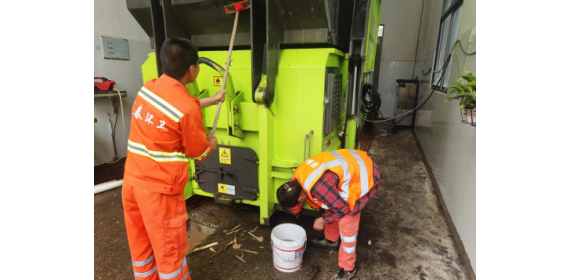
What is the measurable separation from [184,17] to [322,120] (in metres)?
1.55

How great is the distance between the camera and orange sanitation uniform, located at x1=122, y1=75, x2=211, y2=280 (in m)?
1.46

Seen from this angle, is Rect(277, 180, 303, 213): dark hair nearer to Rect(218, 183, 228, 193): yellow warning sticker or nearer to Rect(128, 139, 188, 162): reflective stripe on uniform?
Rect(128, 139, 188, 162): reflective stripe on uniform

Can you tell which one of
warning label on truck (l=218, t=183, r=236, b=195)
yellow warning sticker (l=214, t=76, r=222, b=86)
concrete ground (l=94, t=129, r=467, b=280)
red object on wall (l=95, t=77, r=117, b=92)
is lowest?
concrete ground (l=94, t=129, r=467, b=280)

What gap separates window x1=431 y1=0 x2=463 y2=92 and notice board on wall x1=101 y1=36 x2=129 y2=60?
184 inches

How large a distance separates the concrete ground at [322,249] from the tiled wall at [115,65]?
1074mm

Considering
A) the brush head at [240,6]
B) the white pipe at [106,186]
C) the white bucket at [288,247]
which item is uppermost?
the brush head at [240,6]

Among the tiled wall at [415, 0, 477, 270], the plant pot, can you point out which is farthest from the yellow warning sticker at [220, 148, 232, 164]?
the tiled wall at [415, 0, 477, 270]

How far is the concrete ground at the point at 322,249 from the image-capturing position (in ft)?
6.96

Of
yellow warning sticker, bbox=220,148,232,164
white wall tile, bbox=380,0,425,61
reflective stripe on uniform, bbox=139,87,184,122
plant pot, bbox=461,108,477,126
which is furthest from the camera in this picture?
white wall tile, bbox=380,0,425,61

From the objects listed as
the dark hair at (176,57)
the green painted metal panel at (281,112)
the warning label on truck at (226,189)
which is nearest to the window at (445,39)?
the green painted metal panel at (281,112)

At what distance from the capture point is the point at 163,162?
59.2 inches

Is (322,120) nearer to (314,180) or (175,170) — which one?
(314,180)

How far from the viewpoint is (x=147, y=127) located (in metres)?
1.47

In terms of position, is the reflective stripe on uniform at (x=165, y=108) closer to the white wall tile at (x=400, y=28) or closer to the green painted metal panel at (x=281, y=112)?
the green painted metal panel at (x=281, y=112)
